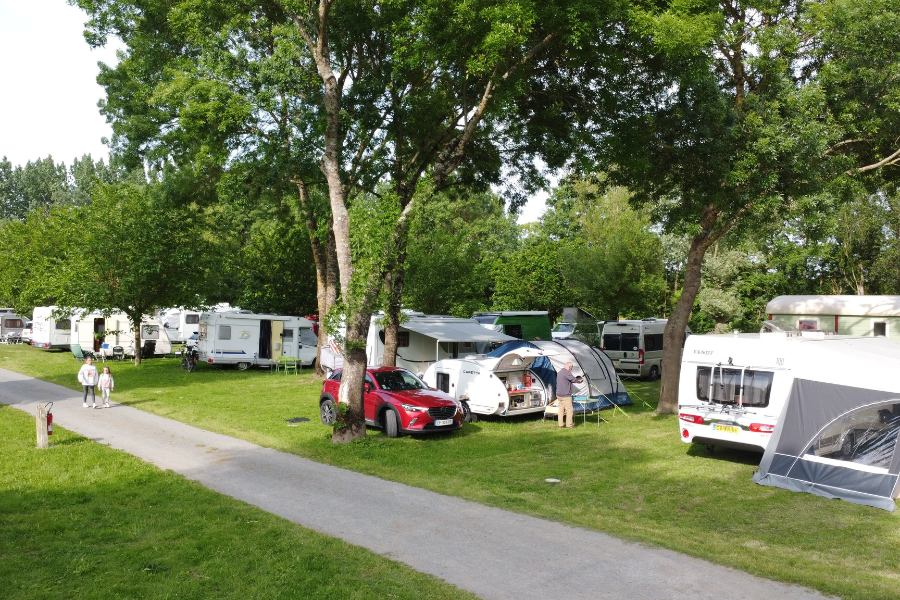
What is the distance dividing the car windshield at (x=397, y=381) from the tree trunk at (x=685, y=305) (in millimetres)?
6137

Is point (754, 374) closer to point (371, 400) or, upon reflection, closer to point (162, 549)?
point (371, 400)

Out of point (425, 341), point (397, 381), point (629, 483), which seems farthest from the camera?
point (425, 341)

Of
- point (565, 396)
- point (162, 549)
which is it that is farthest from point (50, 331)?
point (162, 549)

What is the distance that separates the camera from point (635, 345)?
2522 centimetres

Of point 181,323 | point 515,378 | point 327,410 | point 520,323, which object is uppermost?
point 520,323

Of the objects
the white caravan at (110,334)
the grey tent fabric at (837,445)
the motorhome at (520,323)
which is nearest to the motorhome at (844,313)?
the motorhome at (520,323)

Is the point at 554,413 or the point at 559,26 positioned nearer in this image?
the point at 559,26

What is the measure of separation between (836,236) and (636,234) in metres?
12.8

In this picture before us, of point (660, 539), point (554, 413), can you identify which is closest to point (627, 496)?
point (660, 539)

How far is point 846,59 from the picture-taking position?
1505cm

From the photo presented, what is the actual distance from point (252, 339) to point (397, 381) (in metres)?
15.3

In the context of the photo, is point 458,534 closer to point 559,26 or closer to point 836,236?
point 559,26

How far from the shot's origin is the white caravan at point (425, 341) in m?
21.5

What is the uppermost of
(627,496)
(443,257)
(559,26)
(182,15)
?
(182,15)
